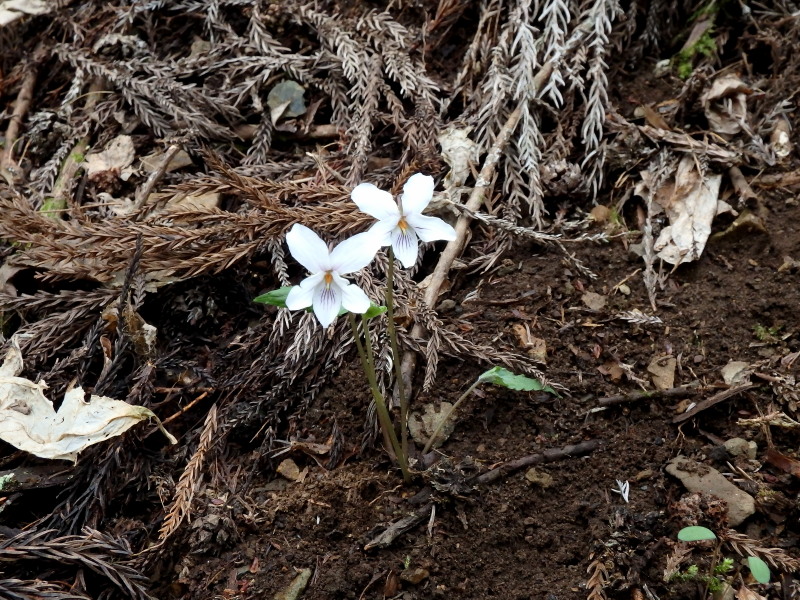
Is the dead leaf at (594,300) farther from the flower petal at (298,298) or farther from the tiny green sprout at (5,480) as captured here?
the tiny green sprout at (5,480)

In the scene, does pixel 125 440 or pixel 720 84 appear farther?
pixel 720 84

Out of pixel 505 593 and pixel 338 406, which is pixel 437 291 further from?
pixel 505 593

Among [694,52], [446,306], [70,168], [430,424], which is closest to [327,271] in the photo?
[430,424]

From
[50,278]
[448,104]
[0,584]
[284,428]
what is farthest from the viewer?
[448,104]

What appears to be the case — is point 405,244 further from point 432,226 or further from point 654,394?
point 654,394

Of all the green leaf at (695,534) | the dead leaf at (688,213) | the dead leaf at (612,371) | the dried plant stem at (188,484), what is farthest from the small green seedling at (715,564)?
the dried plant stem at (188,484)

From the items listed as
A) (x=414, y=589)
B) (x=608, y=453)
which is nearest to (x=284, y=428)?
(x=414, y=589)
